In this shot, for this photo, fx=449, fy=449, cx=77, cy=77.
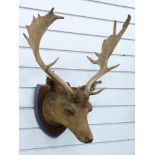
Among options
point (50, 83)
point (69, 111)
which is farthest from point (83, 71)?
point (69, 111)

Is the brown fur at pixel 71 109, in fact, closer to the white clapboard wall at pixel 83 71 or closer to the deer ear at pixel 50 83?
the deer ear at pixel 50 83

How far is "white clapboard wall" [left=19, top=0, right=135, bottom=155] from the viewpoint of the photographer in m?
2.70

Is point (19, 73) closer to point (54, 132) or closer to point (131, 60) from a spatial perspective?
point (54, 132)

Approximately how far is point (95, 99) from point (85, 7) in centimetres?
63

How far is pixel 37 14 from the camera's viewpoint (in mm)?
2740

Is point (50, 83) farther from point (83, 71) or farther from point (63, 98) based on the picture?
point (83, 71)

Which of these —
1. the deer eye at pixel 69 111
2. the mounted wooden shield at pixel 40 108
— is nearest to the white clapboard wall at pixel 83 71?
the mounted wooden shield at pixel 40 108

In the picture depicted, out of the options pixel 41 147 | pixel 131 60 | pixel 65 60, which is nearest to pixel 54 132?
pixel 41 147

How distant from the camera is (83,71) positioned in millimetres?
3010

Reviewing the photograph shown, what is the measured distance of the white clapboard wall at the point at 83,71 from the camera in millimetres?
2695

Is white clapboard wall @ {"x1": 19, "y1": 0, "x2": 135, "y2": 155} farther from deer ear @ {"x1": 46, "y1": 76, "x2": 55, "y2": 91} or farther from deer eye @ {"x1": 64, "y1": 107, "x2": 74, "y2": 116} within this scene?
deer eye @ {"x1": 64, "y1": 107, "x2": 74, "y2": 116}

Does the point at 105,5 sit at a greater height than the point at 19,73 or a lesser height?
greater

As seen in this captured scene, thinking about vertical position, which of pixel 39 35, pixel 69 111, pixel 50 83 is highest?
pixel 39 35

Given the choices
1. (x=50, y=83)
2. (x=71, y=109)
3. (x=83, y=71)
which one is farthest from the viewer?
(x=83, y=71)
